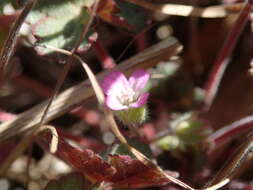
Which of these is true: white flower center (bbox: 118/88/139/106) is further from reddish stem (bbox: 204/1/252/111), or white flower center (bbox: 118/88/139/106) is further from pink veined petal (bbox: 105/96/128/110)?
reddish stem (bbox: 204/1/252/111)

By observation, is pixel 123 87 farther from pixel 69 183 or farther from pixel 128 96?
pixel 69 183

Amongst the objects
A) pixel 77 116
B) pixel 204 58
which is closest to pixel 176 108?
pixel 204 58

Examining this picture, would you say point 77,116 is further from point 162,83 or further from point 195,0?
point 195,0

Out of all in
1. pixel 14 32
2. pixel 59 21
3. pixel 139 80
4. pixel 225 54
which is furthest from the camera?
pixel 225 54

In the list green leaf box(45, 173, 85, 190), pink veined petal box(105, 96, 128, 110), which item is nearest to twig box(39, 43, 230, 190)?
pink veined petal box(105, 96, 128, 110)

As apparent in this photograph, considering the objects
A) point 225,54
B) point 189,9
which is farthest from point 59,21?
point 225,54

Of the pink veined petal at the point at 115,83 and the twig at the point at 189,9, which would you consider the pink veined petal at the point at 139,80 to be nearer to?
the pink veined petal at the point at 115,83

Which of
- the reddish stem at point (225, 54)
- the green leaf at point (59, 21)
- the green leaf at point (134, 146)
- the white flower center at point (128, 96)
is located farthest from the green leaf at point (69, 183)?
the reddish stem at point (225, 54)
